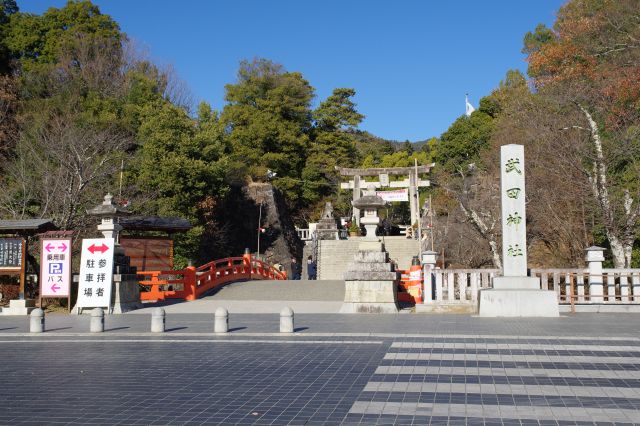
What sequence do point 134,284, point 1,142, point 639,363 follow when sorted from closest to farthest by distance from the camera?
point 639,363
point 134,284
point 1,142

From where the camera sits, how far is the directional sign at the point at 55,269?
1591cm

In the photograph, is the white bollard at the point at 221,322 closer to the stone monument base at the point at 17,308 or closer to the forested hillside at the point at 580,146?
the stone monument base at the point at 17,308

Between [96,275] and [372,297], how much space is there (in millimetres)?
7646

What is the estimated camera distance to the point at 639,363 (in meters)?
7.80

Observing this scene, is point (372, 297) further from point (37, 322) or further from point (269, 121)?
point (269, 121)

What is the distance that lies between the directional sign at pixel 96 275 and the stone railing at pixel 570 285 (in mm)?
8741

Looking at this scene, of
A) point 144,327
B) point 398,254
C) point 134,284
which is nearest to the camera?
point 144,327

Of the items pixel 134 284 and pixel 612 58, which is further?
pixel 612 58

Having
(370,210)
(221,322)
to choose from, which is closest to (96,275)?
(221,322)

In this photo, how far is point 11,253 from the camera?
16.2m

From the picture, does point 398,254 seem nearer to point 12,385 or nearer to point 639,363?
point 639,363

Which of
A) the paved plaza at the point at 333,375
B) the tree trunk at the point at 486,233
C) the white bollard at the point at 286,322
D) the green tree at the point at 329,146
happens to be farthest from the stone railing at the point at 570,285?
the green tree at the point at 329,146

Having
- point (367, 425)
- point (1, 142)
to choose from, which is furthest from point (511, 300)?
point (1, 142)

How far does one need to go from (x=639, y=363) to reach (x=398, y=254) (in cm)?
2551
